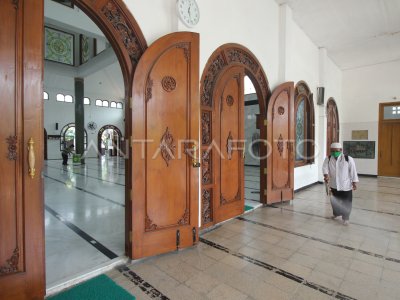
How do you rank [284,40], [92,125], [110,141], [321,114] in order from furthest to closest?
[110,141]
[92,125]
[321,114]
[284,40]

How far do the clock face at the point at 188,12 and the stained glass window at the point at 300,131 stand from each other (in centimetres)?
396

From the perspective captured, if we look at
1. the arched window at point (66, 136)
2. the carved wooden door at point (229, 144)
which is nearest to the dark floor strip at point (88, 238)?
the carved wooden door at point (229, 144)

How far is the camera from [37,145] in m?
1.77

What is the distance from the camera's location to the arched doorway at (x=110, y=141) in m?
18.0

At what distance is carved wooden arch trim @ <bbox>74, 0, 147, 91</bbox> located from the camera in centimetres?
214

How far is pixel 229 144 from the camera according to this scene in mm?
3703

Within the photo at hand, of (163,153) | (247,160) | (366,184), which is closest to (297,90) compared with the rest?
(366,184)

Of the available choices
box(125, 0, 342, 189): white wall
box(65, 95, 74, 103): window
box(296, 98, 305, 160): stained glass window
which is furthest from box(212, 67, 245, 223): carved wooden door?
box(65, 95, 74, 103): window

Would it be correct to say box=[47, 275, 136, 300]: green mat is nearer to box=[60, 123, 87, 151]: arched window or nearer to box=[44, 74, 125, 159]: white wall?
box=[44, 74, 125, 159]: white wall

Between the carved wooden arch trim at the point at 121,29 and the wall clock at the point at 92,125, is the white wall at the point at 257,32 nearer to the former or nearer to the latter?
the carved wooden arch trim at the point at 121,29

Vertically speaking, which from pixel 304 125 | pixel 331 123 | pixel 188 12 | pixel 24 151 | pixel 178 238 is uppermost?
pixel 188 12

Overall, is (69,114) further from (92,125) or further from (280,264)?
(280,264)

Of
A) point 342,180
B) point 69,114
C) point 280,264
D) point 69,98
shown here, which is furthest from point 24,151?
point 69,98

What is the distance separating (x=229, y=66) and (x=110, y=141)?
16824 millimetres
